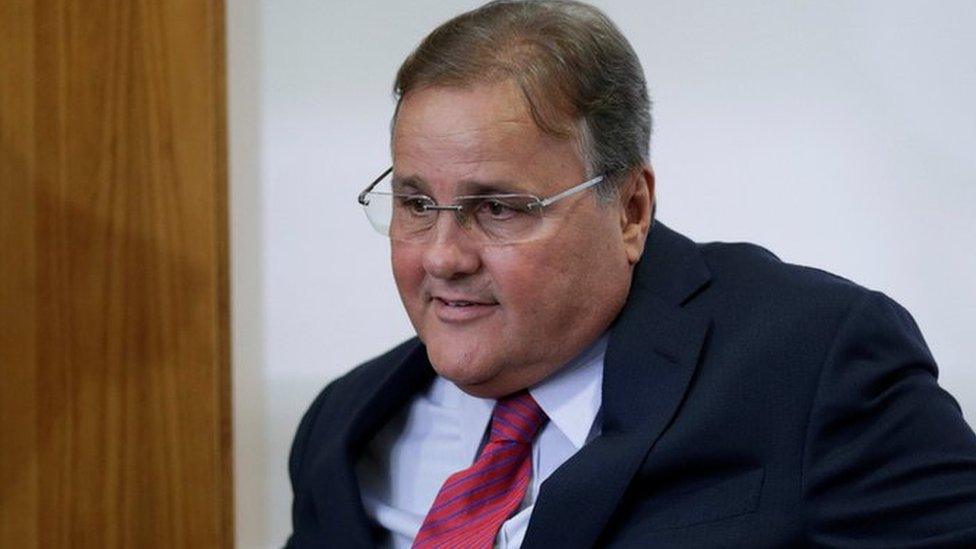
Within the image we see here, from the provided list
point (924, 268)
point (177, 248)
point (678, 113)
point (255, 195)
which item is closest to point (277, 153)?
point (255, 195)

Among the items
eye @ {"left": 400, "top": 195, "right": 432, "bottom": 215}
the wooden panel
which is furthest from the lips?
the wooden panel

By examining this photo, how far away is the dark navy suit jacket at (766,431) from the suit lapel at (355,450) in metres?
0.30

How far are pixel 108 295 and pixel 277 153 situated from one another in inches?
24.6

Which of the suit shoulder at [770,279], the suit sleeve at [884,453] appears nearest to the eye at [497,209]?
the suit shoulder at [770,279]

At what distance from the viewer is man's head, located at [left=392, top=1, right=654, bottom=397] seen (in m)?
1.72

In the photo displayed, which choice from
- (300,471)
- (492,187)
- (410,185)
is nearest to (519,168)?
(492,187)

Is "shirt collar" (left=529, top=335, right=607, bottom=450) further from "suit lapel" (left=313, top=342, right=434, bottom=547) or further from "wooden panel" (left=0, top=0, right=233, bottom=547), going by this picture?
"wooden panel" (left=0, top=0, right=233, bottom=547)

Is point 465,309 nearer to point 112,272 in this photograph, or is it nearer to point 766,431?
point 766,431

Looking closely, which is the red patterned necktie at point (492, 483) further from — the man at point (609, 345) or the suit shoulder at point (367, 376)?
the suit shoulder at point (367, 376)

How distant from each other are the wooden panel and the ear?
2.66 ft

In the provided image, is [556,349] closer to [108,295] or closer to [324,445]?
[324,445]

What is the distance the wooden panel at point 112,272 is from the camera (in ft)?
7.79

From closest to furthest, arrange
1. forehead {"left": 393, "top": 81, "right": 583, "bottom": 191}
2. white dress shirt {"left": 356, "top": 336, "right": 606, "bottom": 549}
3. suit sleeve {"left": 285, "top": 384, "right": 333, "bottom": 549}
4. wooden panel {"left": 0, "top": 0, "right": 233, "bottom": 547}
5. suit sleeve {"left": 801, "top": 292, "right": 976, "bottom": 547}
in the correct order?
suit sleeve {"left": 801, "top": 292, "right": 976, "bottom": 547}
forehead {"left": 393, "top": 81, "right": 583, "bottom": 191}
white dress shirt {"left": 356, "top": 336, "right": 606, "bottom": 549}
suit sleeve {"left": 285, "top": 384, "right": 333, "bottom": 549}
wooden panel {"left": 0, "top": 0, "right": 233, "bottom": 547}

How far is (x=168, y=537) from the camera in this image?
2428mm
